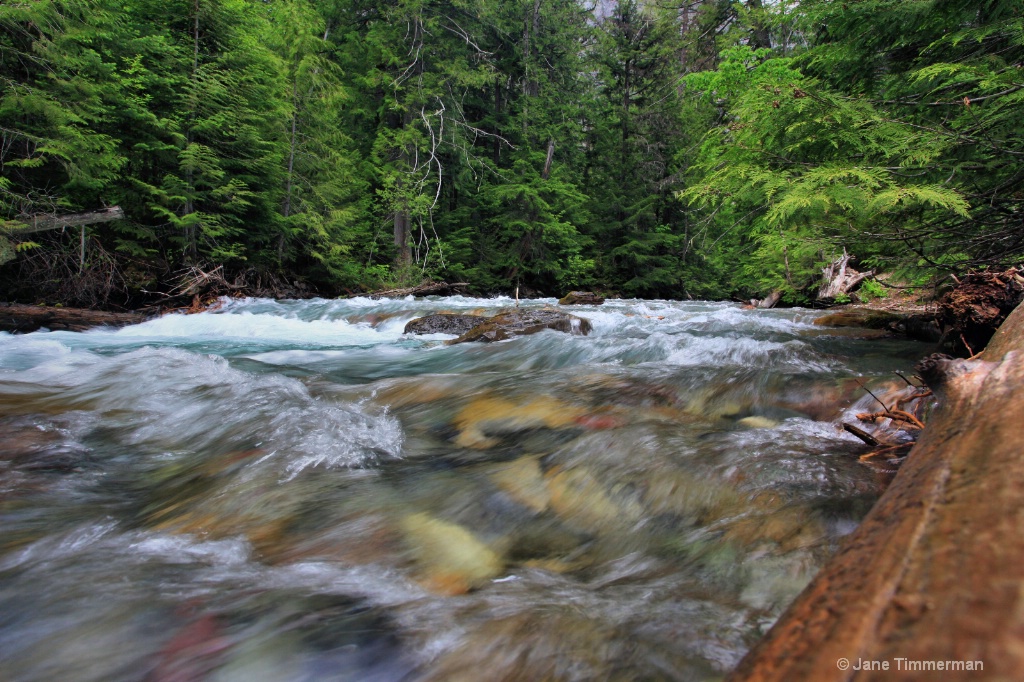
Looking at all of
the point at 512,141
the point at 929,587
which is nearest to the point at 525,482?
the point at 929,587

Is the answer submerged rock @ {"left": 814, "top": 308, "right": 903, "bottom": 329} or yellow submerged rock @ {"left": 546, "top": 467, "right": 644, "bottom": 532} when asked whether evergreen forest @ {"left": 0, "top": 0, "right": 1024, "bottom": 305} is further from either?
yellow submerged rock @ {"left": 546, "top": 467, "right": 644, "bottom": 532}

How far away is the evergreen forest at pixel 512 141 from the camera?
12.0 ft

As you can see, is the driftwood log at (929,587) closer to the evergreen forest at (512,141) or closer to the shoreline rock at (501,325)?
the evergreen forest at (512,141)

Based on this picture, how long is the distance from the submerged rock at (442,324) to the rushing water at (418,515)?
3848 millimetres

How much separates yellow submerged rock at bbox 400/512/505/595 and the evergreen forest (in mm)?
2903

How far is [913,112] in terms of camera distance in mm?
4090

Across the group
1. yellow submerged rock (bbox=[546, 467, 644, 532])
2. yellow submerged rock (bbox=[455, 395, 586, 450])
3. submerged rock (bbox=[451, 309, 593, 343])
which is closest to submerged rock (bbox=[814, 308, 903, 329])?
submerged rock (bbox=[451, 309, 593, 343])

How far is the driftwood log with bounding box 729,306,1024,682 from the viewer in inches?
25.7

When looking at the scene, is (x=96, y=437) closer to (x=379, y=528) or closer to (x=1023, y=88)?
(x=379, y=528)

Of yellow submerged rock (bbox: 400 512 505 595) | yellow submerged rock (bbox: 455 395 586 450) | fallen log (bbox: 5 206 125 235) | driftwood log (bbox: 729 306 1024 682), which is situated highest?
fallen log (bbox: 5 206 125 235)

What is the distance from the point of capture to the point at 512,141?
22797mm

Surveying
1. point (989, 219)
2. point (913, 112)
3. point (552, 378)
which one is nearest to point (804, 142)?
point (913, 112)

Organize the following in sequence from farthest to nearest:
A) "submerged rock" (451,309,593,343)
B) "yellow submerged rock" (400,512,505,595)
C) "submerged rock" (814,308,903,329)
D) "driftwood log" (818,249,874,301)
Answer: "driftwood log" (818,249,874,301)
"submerged rock" (451,309,593,343)
"submerged rock" (814,308,903,329)
"yellow submerged rock" (400,512,505,595)

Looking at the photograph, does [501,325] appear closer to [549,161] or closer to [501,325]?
[501,325]
